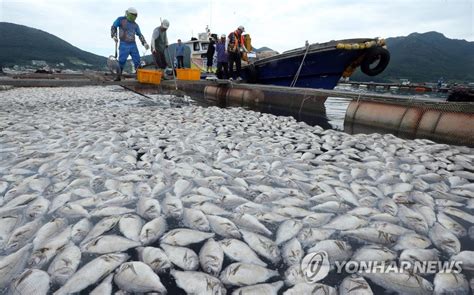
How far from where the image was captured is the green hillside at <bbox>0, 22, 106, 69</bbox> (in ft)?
366

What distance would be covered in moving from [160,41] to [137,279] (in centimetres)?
1259

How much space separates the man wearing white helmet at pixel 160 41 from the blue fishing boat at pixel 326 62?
14.2 feet

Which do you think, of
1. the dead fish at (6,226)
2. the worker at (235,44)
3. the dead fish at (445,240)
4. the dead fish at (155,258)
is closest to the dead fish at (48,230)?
the dead fish at (6,226)

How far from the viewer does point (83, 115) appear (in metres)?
6.13

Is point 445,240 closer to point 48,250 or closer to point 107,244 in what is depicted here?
point 107,244

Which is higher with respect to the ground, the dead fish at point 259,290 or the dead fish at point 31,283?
the dead fish at point 259,290

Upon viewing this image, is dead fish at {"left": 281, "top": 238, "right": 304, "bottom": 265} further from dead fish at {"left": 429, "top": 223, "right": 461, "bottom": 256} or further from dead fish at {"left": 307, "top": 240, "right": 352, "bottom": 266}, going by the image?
dead fish at {"left": 429, "top": 223, "right": 461, "bottom": 256}

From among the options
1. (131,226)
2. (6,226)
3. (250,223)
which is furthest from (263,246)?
(6,226)

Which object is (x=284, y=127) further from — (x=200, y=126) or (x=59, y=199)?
(x=59, y=199)

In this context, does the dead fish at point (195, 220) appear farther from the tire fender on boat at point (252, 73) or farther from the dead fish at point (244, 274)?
the tire fender on boat at point (252, 73)

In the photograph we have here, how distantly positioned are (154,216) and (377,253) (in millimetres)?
1484

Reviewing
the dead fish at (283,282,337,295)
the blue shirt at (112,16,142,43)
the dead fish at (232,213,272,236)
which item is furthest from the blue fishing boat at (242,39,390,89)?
the dead fish at (283,282,337,295)

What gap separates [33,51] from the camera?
128500 millimetres

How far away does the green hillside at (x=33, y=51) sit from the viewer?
4397 inches
